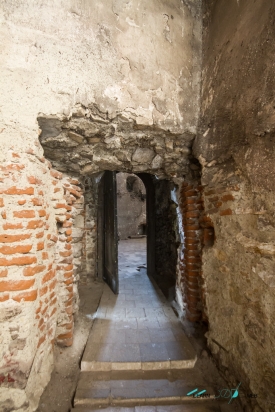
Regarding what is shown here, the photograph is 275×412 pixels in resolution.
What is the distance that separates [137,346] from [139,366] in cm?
29

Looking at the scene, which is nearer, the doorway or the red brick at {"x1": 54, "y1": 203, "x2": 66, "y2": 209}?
the red brick at {"x1": 54, "y1": 203, "x2": 66, "y2": 209}

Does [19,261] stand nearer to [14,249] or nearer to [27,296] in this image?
[14,249]

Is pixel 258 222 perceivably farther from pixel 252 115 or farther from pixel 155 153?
pixel 155 153

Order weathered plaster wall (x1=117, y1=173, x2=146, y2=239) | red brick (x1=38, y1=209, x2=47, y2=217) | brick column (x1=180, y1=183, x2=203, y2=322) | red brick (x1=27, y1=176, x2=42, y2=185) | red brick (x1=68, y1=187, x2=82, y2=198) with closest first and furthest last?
red brick (x1=27, y1=176, x2=42, y2=185), red brick (x1=38, y1=209, x2=47, y2=217), red brick (x1=68, y1=187, x2=82, y2=198), brick column (x1=180, y1=183, x2=203, y2=322), weathered plaster wall (x1=117, y1=173, x2=146, y2=239)

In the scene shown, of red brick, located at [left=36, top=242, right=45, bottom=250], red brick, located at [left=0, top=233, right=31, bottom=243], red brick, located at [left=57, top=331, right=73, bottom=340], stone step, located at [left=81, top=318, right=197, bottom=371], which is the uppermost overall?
red brick, located at [left=0, top=233, right=31, bottom=243]

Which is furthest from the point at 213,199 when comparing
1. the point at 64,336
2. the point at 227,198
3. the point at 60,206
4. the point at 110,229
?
the point at 110,229

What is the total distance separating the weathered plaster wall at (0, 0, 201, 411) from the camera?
1705mm

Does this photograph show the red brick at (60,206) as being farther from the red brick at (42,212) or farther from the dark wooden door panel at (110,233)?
the dark wooden door panel at (110,233)

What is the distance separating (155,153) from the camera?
2.65m

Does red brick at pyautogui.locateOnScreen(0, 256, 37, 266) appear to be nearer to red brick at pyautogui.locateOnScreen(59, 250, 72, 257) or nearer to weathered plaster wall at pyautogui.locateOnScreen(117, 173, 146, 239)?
red brick at pyautogui.locateOnScreen(59, 250, 72, 257)

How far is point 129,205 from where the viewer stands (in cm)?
1285

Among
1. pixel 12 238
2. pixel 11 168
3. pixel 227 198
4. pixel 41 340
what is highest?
pixel 11 168

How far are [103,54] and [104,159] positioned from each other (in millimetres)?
1028

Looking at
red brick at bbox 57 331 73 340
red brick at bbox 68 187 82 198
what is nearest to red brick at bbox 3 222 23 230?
red brick at bbox 68 187 82 198
